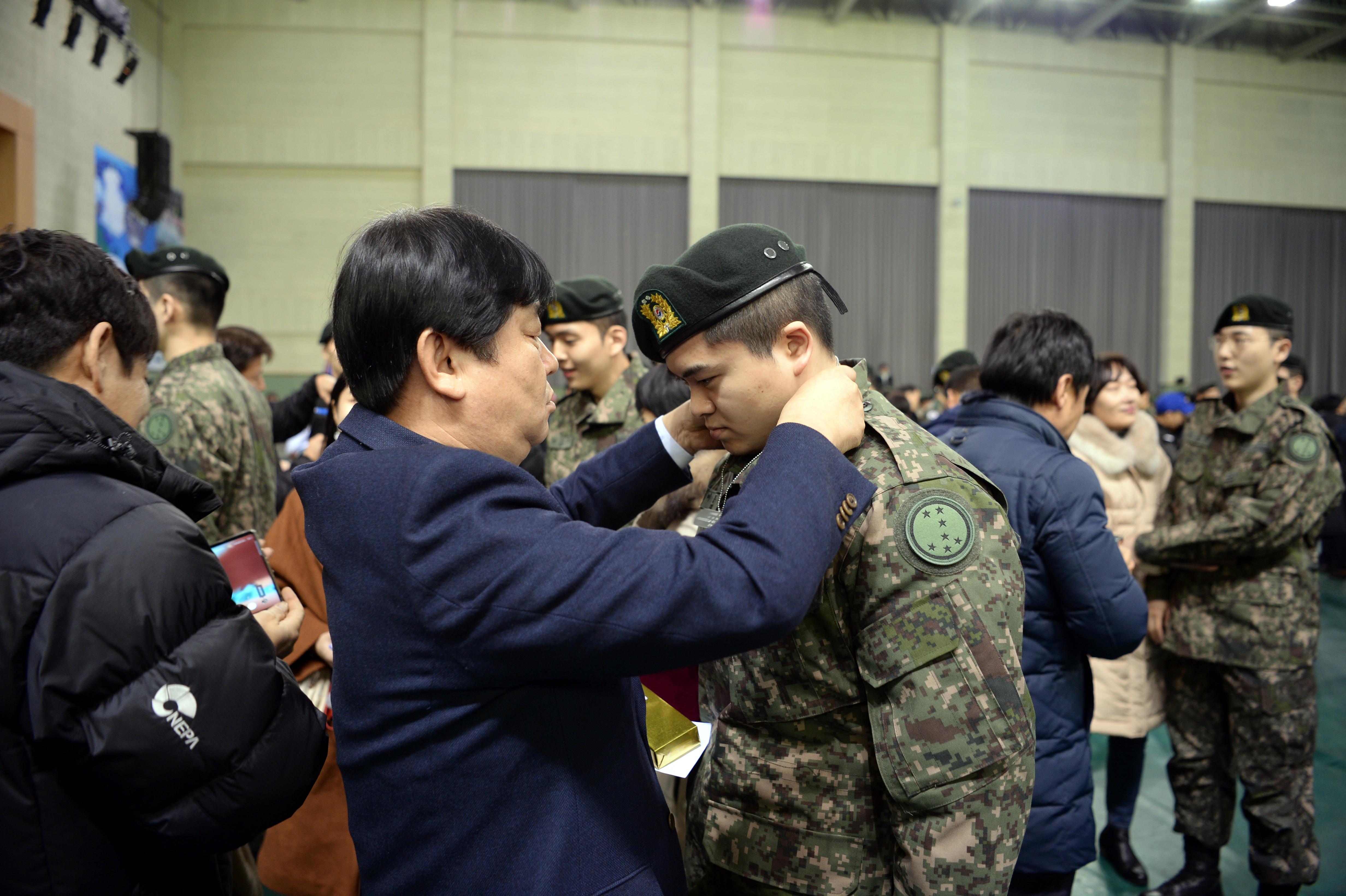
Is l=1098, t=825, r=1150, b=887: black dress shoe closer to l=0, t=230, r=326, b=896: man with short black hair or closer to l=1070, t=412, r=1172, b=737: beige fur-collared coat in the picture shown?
l=1070, t=412, r=1172, b=737: beige fur-collared coat

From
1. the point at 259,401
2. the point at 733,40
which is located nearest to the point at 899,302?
the point at 733,40

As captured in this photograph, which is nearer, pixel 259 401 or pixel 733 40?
pixel 259 401

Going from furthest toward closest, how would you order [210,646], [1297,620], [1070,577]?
[1297,620] < [1070,577] < [210,646]

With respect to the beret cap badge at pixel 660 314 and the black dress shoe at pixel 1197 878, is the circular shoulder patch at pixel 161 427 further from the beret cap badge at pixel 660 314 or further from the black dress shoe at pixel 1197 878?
the black dress shoe at pixel 1197 878

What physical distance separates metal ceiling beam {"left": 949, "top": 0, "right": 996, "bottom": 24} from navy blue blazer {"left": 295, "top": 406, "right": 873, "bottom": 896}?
13.6m

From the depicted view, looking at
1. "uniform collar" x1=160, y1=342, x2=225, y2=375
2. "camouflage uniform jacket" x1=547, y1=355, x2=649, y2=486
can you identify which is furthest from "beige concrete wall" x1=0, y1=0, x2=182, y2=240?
"camouflage uniform jacket" x1=547, y1=355, x2=649, y2=486

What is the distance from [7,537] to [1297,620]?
327 centimetres

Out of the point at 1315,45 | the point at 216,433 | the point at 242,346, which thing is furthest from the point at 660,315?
the point at 1315,45

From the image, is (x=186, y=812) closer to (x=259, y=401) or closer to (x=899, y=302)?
(x=259, y=401)

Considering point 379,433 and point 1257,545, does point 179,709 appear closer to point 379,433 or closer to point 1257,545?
point 379,433

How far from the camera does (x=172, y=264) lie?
2.96 meters

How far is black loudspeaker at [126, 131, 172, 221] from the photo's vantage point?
9008mm

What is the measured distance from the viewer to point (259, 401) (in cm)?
326

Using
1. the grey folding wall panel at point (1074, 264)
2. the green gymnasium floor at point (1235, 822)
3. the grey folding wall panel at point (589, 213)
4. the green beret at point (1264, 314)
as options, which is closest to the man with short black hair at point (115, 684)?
the green gymnasium floor at point (1235, 822)
